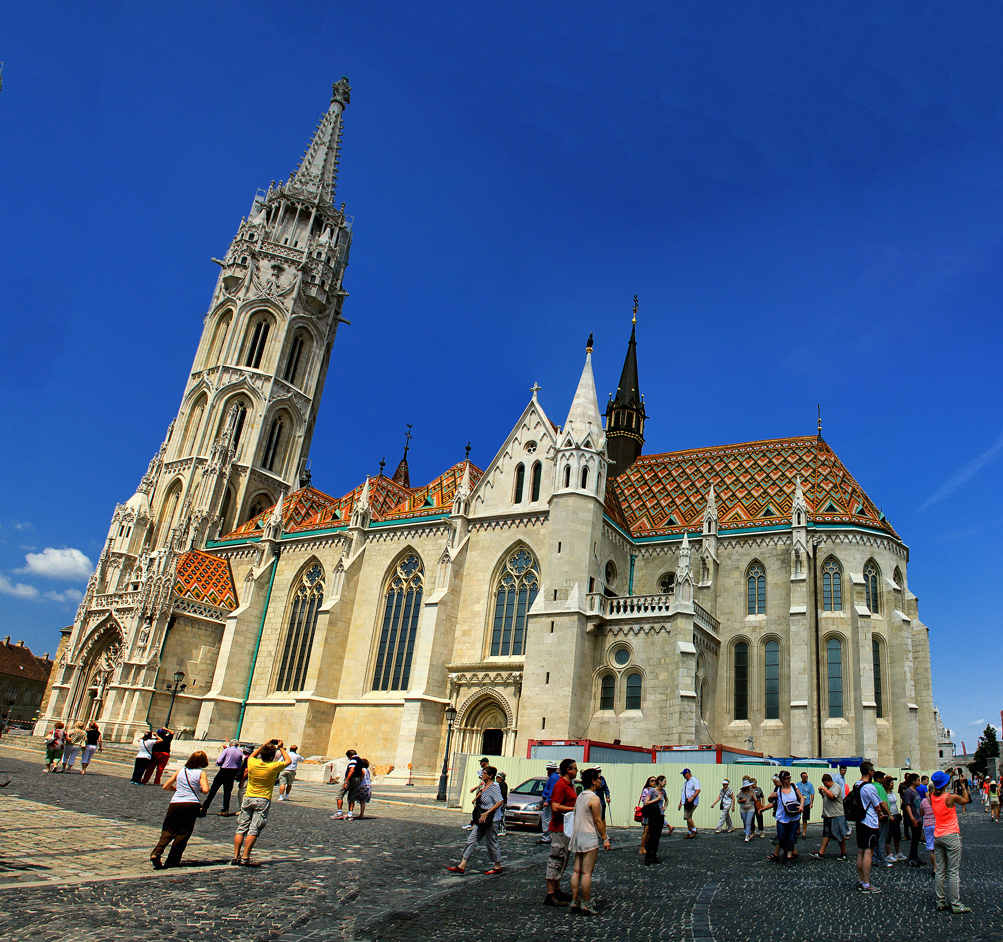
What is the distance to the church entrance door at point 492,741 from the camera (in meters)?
31.9

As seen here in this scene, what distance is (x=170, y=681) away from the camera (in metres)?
37.8

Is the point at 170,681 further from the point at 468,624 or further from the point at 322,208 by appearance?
the point at 322,208

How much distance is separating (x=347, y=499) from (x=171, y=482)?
46.0 feet

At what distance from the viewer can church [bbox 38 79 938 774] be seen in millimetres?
30906


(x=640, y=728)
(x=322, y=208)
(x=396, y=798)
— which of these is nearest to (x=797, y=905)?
(x=396, y=798)

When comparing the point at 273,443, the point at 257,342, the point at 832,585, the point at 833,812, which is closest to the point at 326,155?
the point at 257,342

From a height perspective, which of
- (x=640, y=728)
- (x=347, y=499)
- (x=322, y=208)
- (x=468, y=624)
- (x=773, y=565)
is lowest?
(x=640, y=728)

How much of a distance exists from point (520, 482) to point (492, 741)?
1098cm

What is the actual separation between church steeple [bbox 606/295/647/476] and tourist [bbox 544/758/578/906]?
36.9 metres

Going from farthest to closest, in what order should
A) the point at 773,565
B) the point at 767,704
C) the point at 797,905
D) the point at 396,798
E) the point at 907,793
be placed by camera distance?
1. the point at 773,565
2. the point at 767,704
3. the point at 396,798
4. the point at 907,793
5. the point at 797,905

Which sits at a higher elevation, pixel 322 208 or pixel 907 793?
pixel 322 208

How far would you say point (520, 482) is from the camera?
35.9 m

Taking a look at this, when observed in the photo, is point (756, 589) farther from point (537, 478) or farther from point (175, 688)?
point (175, 688)

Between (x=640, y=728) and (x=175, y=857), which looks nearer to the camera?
(x=175, y=857)
